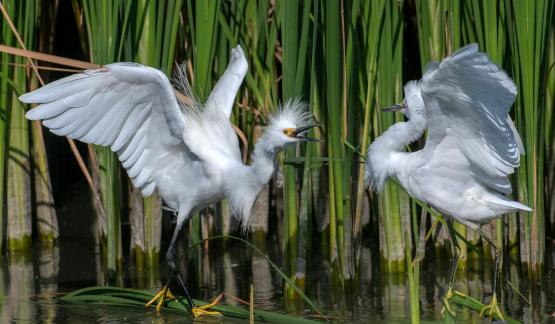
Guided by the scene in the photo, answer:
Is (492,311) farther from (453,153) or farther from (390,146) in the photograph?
(390,146)

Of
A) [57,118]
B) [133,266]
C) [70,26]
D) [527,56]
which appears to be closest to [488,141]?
[527,56]

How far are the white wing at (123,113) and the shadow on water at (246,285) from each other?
883 mm

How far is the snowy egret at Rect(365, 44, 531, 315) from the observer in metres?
4.88

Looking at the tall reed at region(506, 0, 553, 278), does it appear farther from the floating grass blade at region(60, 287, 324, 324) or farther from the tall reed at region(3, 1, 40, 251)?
the tall reed at region(3, 1, 40, 251)

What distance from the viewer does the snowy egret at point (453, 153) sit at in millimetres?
4875

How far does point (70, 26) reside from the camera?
9188mm

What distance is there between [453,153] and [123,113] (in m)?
1.78

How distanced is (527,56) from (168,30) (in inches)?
82.4

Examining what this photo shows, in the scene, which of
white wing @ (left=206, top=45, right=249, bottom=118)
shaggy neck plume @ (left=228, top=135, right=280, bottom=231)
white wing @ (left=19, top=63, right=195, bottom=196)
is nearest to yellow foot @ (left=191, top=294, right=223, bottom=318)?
shaggy neck plume @ (left=228, top=135, right=280, bottom=231)

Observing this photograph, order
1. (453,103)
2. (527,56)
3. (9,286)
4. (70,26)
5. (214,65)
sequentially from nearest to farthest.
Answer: (453,103) → (527,56) → (9,286) → (214,65) → (70,26)

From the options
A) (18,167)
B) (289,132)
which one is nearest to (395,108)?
(289,132)

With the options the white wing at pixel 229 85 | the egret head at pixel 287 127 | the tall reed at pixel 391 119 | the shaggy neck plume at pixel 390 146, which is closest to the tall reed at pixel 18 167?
the white wing at pixel 229 85

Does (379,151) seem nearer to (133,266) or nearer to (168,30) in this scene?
(168,30)

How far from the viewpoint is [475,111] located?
4.97 metres
